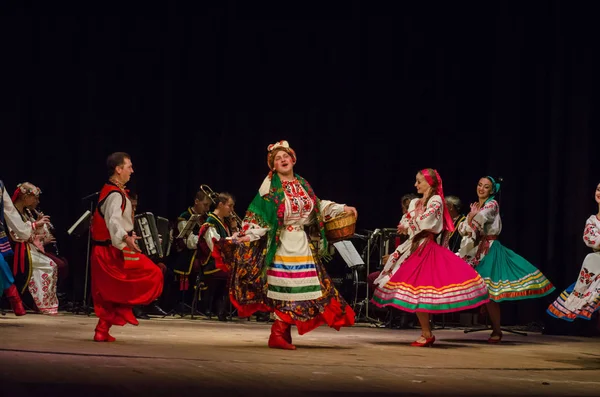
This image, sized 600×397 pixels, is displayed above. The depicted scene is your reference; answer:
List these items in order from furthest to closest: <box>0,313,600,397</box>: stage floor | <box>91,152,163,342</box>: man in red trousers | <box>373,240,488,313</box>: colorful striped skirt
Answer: <box>373,240,488,313</box>: colorful striped skirt → <box>91,152,163,342</box>: man in red trousers → <box>0,313,600,397</box>: stage floor

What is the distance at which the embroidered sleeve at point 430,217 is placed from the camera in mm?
6352

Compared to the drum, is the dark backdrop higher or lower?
higher

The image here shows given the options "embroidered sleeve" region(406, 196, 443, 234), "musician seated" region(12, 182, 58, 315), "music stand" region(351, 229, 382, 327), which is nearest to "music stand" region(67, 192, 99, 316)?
"musician seated" region(12, 182, 58, 315)

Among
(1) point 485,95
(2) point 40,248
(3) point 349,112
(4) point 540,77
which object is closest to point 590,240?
(4) point 540,77

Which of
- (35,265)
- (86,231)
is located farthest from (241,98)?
(35,265)

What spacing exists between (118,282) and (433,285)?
6.67 feet

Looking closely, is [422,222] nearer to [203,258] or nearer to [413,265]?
[413,265]

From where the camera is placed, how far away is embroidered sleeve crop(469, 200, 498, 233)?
7.32 m

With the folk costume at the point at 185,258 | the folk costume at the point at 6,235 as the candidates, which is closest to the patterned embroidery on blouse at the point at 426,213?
the folk costume at the point at 6,235

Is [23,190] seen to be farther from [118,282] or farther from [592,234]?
[592,234]

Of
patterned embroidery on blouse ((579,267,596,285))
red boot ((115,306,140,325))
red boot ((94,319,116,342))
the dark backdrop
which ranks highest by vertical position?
the dark backdrop

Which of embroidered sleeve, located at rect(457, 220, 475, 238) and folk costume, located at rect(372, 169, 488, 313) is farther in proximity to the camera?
embroidered sleeve, located at rect(457, 220, 475, 238)

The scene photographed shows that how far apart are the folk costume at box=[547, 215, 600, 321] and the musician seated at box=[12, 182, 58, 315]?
464 centimetres

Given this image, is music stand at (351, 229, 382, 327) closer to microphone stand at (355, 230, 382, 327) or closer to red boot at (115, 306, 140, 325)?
microphone stand at (355, 230, 382, 327)
